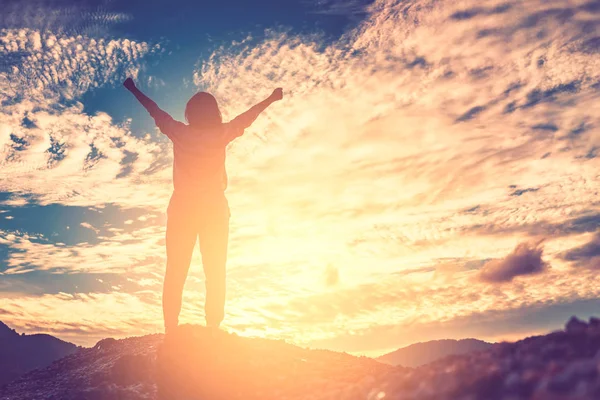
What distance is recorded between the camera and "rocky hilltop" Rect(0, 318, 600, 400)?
3.65 metres

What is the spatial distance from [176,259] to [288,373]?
3.22 meters

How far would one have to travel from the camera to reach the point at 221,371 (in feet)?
26.2

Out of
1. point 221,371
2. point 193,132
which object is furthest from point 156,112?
point 221,371

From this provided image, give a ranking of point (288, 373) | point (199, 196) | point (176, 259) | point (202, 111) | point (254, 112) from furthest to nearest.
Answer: point (254, 112) → point (202, 111) → point (199, 196) → point (176, 259) → point (288, 373)

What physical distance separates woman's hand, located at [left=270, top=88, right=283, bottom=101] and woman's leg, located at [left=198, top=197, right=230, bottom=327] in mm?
2626

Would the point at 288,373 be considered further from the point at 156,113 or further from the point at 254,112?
the point at 156,113

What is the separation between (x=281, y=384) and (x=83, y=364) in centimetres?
767

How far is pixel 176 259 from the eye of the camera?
8.71 meters

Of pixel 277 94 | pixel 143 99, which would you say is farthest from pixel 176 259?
pixel 277 94

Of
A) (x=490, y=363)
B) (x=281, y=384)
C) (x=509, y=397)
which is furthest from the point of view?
(x=281, y=384)

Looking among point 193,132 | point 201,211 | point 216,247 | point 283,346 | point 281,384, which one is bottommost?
point 281,384

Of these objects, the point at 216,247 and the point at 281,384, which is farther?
the point at 216,247

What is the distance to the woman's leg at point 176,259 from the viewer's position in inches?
342

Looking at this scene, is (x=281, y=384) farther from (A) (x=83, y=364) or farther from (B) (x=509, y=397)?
(A) (x=83, y=364)
